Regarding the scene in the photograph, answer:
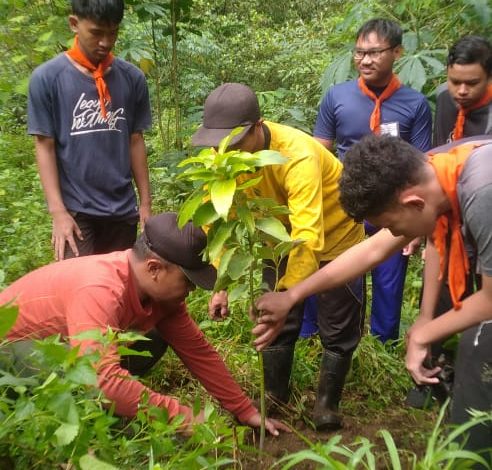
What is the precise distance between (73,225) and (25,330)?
34.0 inches

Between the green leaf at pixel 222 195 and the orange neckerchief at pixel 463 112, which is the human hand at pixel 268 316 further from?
the orange neckerchief at pixel 463 112

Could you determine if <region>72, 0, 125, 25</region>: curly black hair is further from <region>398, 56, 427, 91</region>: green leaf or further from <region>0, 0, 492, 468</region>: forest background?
<region>398, 56, 427, 91</region>: green leaf

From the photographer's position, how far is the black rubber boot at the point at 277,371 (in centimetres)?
299

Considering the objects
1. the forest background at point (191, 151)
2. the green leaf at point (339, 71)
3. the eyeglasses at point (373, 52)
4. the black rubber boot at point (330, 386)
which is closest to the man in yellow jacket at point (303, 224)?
the black rubber boot at point (330, 386)

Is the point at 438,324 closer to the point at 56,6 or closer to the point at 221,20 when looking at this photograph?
the point at 56,6

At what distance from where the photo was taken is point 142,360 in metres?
2.82

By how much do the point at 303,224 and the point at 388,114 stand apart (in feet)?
4.47

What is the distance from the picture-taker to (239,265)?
6.81ft

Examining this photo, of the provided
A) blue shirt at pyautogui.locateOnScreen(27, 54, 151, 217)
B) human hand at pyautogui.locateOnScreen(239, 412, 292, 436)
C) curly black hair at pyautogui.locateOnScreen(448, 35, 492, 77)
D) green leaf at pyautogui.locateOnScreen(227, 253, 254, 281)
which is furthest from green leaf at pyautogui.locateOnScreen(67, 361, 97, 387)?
curly black hair at pyautogui.locateOnScreen(448, 35, 492, 77)

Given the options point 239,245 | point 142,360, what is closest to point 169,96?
point 142,360

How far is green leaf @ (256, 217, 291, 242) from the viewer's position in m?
2.04

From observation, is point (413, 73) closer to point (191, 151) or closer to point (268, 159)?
point (191, 151)

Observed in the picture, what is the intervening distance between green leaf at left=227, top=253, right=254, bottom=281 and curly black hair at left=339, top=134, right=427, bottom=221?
370 mm

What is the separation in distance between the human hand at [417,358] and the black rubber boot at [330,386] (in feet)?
2.83
